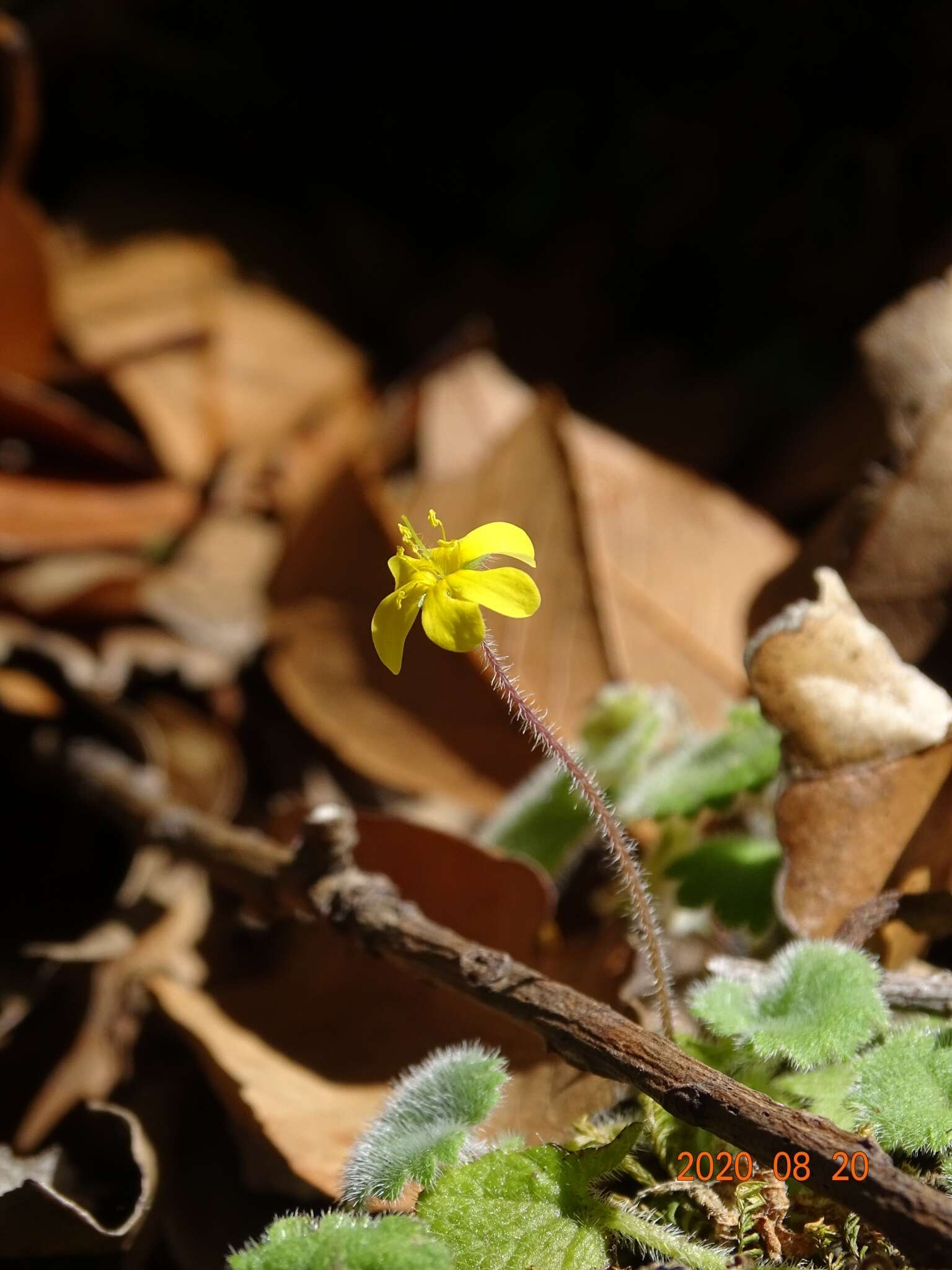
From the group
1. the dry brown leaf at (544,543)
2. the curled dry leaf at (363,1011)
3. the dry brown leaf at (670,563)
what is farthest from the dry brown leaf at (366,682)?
the curled dry leaf at (363,1011)

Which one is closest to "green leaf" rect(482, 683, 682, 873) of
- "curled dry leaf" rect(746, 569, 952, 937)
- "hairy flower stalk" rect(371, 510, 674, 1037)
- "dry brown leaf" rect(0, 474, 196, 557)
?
"curled dry leaf" rect(746, 569, 952, 937)

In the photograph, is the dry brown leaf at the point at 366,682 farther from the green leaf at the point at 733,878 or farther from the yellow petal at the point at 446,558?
the yellow petal at the point at 446,558

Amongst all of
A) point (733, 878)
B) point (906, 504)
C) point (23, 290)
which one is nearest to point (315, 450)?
point (23, 290)

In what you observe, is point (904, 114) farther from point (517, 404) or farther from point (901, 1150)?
point (901, 1150)

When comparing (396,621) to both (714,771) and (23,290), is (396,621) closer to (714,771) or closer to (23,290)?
(714,771)

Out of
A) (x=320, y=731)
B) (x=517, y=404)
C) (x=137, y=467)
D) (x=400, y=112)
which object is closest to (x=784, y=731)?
(x=320, y=731)

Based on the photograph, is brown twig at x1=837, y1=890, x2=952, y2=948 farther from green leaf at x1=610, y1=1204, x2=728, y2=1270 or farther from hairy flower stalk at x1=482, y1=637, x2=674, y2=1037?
green leaf at x1=610, y1=1204, x2=728, y2=1270
